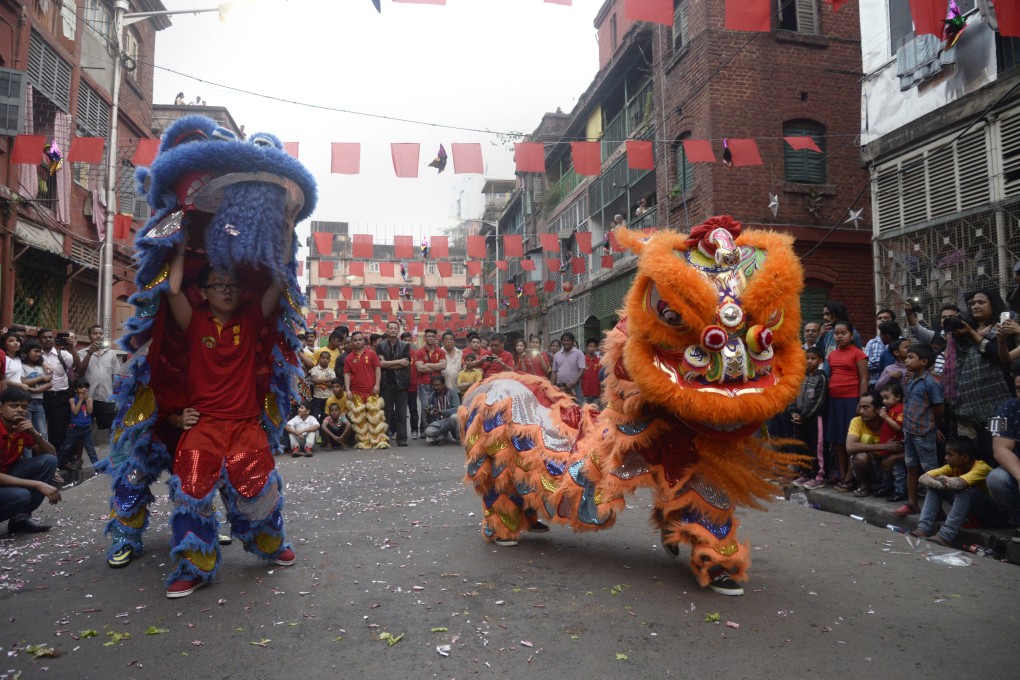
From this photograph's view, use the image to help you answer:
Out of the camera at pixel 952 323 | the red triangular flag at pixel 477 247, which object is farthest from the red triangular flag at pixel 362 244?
the camera at pixel 952 323

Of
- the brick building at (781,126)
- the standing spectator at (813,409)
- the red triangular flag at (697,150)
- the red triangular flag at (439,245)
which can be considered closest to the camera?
the standing spectator at (813,409)

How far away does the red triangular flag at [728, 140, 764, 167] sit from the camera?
33.6 feet

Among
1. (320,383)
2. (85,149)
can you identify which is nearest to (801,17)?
(320,383)

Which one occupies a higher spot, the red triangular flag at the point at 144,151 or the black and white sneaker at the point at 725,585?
the red triangular flag at the point at 144,151

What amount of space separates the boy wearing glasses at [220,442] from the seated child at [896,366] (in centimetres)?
530

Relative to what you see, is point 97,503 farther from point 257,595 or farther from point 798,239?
point 798,239

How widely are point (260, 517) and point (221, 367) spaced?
857mm

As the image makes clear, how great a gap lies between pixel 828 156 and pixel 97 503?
13085 millimetres

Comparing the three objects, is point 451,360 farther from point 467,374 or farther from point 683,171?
point 683,171

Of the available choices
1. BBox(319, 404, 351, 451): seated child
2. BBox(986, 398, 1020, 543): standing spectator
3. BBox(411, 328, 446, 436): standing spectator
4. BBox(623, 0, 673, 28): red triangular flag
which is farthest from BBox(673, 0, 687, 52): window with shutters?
BBox(986, 398, 1020, 543): standing spectator

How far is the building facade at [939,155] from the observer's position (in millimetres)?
8023

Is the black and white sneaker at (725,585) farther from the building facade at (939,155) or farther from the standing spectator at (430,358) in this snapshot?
the standing spectator at (430,358)

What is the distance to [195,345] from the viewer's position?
395 centimetres

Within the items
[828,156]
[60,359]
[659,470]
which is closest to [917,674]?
[659,470]
